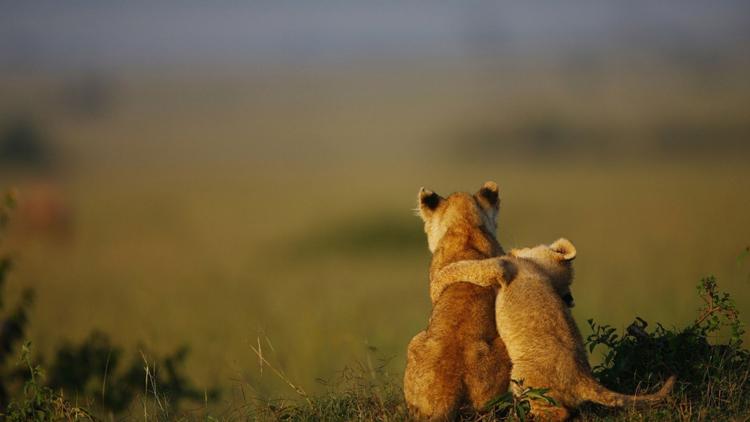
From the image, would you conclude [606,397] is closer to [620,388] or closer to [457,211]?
[620,388]

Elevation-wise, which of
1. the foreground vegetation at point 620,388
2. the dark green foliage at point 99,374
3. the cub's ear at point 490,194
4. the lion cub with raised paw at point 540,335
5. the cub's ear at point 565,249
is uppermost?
the cub's ear at point 490,194

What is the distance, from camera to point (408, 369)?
21.8 ft

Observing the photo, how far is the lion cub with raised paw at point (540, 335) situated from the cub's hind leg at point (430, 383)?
1.35ft

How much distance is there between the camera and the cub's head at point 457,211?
784 centimetres

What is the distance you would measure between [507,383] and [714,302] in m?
2.02

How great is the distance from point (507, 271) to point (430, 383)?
945 millimetres

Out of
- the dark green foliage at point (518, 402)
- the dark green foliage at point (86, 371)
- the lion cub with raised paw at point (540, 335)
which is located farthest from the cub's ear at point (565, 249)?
the dark green foliage at point (86, 371)

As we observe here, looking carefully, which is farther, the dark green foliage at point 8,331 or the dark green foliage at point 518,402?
the dark green foliage at point 8,331

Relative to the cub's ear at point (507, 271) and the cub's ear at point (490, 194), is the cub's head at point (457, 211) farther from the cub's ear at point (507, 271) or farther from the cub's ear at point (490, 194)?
the cub's ear at point (507, 271)

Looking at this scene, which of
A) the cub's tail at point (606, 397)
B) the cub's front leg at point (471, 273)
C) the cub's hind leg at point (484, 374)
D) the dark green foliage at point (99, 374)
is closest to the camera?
the cub's tail at point (606, 397)

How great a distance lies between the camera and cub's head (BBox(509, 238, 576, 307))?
720 centimetres

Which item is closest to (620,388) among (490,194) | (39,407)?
(490,194)

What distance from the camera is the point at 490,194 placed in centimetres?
824

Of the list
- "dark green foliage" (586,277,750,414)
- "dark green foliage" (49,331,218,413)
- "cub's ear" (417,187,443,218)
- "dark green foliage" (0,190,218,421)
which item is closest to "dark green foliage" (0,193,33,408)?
"dark green foliage" (0,190,218,421)
